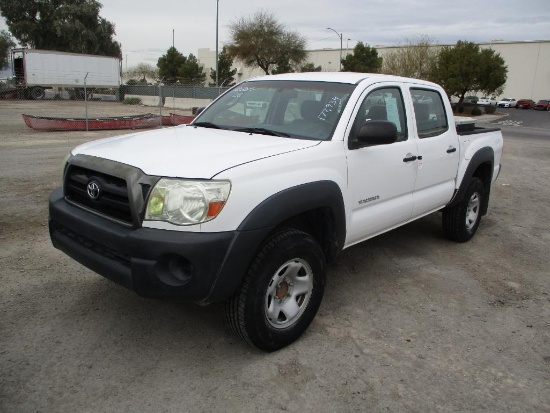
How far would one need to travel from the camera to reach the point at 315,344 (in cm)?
319

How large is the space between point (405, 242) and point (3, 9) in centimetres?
5401

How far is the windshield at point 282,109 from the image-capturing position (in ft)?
11.6

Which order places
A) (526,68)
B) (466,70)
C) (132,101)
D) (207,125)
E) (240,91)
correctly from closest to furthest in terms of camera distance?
(207,125) < (240,91) < (132,101) < (466,70) < (526,68)

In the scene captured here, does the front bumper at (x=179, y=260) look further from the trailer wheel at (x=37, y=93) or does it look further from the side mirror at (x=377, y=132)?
the trailer wheel at (x=37, y=93)

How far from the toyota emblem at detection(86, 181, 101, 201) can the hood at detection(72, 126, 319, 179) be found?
184 millimetres

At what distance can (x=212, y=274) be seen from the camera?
2.57m

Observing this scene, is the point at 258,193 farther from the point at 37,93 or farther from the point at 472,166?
the point at 37,93

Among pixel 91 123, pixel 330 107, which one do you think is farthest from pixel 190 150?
pixel 91 123

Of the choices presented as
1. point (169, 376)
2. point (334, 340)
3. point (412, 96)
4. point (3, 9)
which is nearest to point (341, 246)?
point (334, 340)

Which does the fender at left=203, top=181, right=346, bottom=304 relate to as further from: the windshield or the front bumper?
the windshield

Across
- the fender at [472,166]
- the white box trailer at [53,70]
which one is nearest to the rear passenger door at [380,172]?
the fender at [472,166]

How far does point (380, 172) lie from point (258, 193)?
1358 mm

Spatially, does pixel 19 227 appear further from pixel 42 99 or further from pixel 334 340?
pixel 42 99

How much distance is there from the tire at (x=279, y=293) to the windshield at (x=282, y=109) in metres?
0.90
